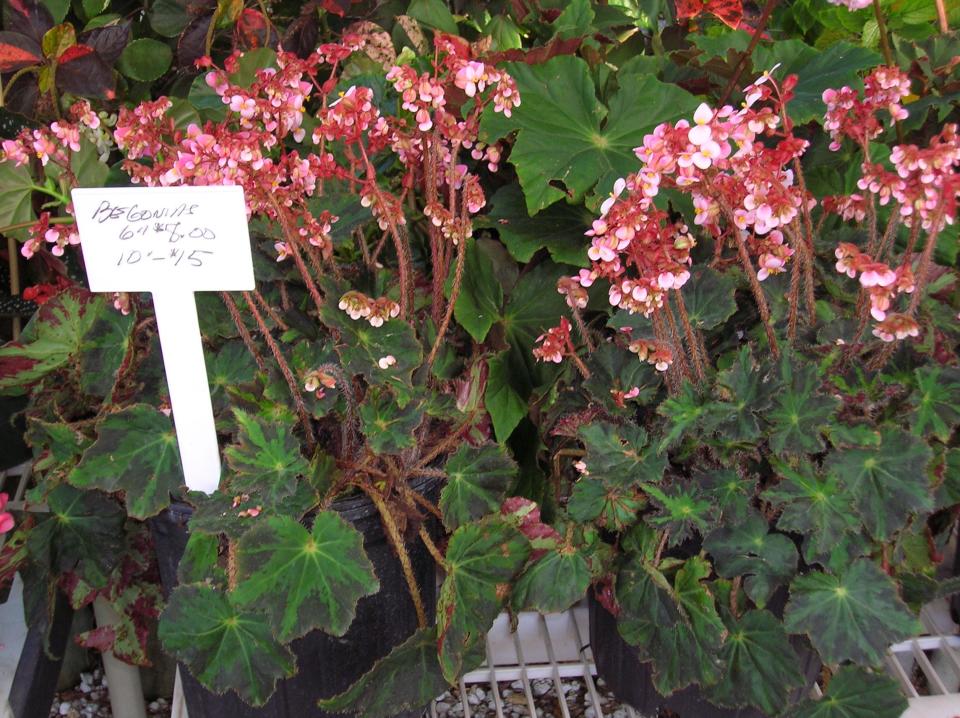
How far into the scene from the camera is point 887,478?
84 cm

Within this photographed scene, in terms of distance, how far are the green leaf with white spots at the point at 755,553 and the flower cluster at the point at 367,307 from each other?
37cm

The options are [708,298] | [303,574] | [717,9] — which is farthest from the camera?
[717,9]

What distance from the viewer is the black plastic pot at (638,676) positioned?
95 cm

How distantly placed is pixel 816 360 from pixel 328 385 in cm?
47

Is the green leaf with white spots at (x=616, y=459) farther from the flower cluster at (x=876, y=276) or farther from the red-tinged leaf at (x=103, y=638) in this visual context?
the red-tinged leaf at (x=103, y=638)

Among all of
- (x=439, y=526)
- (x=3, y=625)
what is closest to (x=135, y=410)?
(x=439, y=526)

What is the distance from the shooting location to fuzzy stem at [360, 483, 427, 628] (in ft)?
2.87

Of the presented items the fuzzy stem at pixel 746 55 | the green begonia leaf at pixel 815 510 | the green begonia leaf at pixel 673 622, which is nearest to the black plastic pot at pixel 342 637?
the green begonia leaf at pixel 673 622

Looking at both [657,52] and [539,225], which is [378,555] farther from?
[657,52]

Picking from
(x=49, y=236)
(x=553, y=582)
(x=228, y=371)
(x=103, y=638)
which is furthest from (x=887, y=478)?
(x=103, y=638)

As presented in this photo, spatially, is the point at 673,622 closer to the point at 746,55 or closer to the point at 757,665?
the point at 757,665

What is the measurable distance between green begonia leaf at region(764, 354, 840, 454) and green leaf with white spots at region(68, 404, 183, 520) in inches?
22.3

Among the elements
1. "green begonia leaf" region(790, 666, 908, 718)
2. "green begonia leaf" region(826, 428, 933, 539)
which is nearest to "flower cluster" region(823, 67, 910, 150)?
"green begonia leaf" region(826, 428, 933, 539)

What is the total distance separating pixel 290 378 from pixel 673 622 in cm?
43
